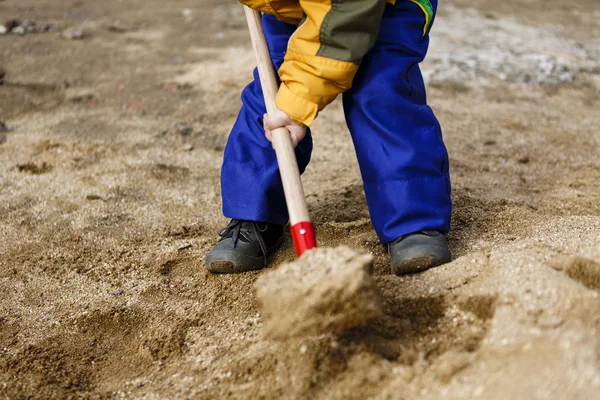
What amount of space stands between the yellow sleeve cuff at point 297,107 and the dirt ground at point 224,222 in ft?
1.68

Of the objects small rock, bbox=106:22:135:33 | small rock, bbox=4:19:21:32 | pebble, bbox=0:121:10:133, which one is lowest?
small rock, bbox=106:22:135:33

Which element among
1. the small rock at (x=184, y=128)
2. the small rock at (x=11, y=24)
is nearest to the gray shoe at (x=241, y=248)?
the small rock at (x=184, y=128)

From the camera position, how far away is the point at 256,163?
7.34ft

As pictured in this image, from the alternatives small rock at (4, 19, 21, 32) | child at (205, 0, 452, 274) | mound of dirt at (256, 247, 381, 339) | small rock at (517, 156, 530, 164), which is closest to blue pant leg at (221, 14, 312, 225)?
child at (205, 0, 452, 274)

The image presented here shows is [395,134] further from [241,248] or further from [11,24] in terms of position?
[11,24]

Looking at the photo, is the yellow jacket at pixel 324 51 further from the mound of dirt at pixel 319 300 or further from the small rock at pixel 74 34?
the small rock at pixel 74 34

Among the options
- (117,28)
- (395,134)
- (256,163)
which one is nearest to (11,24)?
(117,28)

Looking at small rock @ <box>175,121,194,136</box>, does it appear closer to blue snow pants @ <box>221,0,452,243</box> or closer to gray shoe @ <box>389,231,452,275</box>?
blue snow pants @ <box>221,0,452,243</box>

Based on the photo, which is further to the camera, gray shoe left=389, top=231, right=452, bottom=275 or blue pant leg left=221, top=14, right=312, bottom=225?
blue pant leg left=221, top=14, right=312, bottom=225

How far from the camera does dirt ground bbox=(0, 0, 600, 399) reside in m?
1.52

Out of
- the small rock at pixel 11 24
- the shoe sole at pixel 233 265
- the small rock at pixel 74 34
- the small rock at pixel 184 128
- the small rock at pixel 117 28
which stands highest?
the shoe sole at pixel 233 265

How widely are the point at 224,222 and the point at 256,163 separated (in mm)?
537

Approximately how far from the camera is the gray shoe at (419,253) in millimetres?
1941

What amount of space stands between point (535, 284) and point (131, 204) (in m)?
1.79
